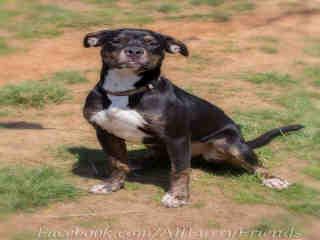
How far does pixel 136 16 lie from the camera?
1378 cm

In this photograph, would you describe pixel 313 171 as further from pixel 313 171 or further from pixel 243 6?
pixel 243 6

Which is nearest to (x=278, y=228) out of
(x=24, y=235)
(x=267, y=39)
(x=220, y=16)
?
(x=24, y=235)

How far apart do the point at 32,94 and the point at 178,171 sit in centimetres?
365

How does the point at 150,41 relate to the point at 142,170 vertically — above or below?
above

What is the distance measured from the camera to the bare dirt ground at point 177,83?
489 centimetres

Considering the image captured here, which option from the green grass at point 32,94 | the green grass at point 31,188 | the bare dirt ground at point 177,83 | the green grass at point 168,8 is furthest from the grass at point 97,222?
the green grass at point 168,8

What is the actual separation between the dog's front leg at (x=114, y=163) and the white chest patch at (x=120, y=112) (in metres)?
0.24

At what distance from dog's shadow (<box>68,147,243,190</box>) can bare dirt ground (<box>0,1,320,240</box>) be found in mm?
97

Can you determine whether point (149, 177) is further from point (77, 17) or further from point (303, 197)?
point (77, 17)

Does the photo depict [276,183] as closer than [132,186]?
No

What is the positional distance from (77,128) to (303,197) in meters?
2.73

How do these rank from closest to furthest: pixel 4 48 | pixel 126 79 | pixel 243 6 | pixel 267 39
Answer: pixel 126 79 → pixel 4 48 → pixel 267 39 → pixel 243 6

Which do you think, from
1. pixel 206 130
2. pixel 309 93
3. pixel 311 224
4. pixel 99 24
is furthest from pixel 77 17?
pixel 311 224

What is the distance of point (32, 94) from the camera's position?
27.5 ft
